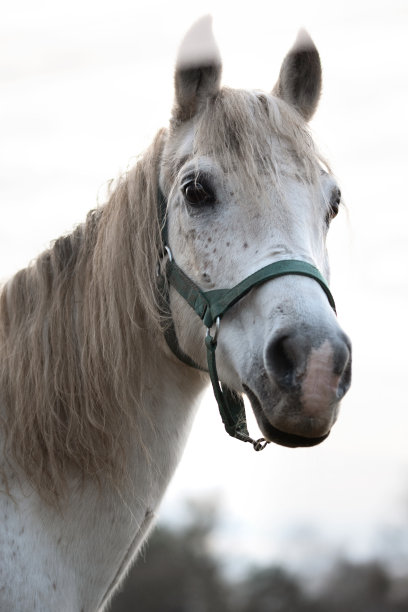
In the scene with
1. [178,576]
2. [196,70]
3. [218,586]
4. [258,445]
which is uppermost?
[196,70]

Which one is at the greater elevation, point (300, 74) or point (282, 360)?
point (300, 74)

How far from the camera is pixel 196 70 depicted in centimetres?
356

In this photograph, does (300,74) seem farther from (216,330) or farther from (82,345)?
(82,345)

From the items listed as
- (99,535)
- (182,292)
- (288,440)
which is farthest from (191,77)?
(99,535)

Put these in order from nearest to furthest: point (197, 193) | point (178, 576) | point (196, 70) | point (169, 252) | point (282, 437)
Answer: point (282, 437) < point (197, 193) < point (169, 252) < point (196, 70) < point (178, 576)

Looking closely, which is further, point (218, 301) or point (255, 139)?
point (255, 139)

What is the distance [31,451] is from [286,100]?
224cm

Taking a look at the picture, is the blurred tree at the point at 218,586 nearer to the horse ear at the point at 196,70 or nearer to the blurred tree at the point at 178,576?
the blurred tree at the point at 178,576

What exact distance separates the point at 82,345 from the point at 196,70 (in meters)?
1.48

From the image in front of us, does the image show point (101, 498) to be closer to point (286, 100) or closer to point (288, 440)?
point (288, 440)

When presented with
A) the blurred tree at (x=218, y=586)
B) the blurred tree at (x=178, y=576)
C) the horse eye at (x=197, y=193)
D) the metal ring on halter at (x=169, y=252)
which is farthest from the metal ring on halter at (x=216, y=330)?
the blurred tree at (x=178, y=576)

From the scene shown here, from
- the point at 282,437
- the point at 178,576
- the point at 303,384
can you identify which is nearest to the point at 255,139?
the point at 303,384

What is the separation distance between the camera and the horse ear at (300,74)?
151 inches

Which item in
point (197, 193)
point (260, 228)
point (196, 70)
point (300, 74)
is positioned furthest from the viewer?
point (300, 74)
